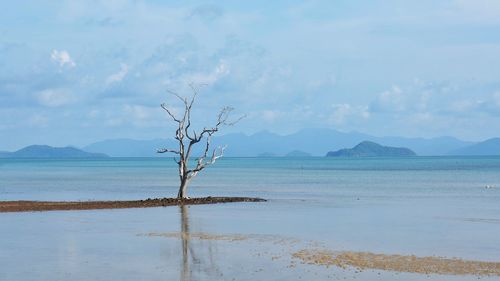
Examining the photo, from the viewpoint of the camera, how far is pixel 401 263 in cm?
2598

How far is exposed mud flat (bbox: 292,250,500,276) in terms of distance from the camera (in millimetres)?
24711

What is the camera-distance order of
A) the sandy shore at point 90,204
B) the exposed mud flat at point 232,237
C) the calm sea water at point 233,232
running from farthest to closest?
the sandy shore at point 90,204
the exposed mud flat at point 232,237
the calm sea water at point 233,232

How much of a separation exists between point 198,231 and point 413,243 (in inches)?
386

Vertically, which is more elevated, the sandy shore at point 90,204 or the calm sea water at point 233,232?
the sandy shore at point 90,204

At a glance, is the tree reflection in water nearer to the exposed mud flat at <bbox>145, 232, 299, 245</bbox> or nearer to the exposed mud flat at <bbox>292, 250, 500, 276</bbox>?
the exposed mud flat at <bbox>145, 232, 299, 245</bbox>

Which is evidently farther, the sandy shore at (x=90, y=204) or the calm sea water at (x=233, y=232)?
the sandy shore at (x=90, y=204)

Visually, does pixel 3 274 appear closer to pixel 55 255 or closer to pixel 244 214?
pixel 55 255

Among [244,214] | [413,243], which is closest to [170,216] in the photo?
[244,214]

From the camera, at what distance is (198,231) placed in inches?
1405

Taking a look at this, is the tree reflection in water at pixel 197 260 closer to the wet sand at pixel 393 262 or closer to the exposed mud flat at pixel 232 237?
the exposed mud flat at pixel 232 237

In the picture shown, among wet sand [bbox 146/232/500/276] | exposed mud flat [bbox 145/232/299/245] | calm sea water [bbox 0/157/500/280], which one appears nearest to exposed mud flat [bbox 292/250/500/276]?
wet sand [bbox 146/232/500/276]

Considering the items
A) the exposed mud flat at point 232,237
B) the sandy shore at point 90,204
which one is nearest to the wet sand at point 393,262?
the exposed mud flat at point 232,237

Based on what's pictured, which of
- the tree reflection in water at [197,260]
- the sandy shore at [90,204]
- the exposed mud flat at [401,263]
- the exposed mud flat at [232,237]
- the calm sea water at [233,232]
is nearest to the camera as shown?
the tree reflection in water at [197,260]

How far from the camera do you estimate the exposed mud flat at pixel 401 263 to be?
81.1 ft
